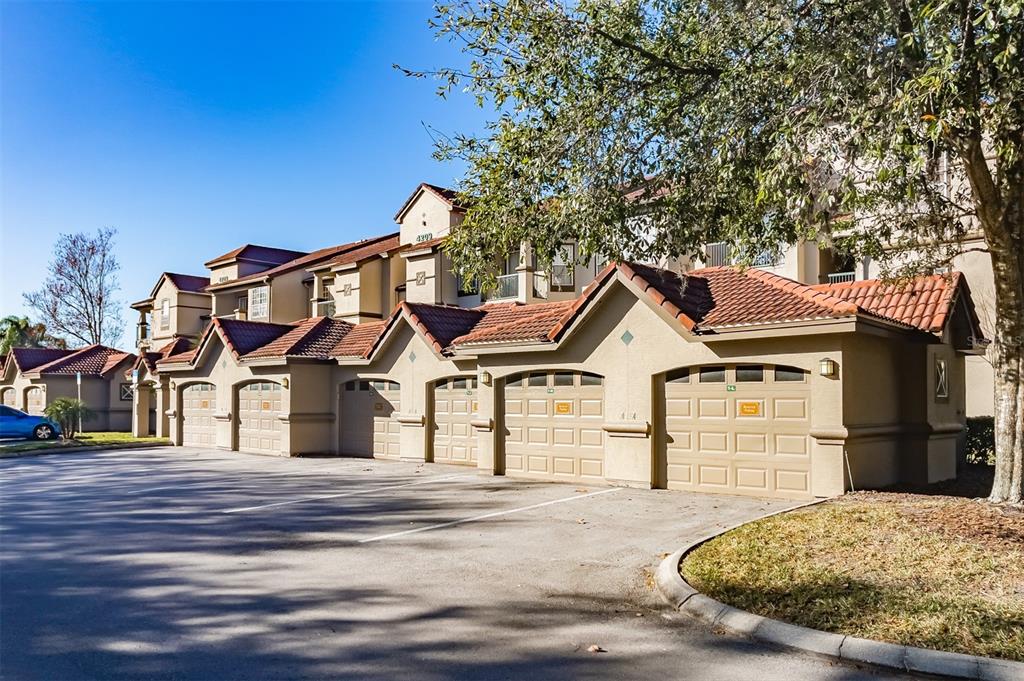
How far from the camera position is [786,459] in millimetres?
A: 14117

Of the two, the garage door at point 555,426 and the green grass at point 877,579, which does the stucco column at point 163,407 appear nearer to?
the garage door at point 555,426

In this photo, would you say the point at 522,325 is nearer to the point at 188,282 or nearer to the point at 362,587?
the point at 362,587

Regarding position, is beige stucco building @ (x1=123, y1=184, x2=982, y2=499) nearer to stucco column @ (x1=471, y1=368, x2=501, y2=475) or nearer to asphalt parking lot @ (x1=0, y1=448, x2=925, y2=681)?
stucco column @ (x1=471, y1=368, x2=501, y2=475)

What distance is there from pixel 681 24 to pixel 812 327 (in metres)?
5.52

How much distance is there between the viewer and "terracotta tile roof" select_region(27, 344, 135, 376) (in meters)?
43.1

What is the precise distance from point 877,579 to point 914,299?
1012 cm

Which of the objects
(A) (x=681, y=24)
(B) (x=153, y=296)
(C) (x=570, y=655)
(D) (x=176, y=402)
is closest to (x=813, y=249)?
(A) (x=681, y=24)

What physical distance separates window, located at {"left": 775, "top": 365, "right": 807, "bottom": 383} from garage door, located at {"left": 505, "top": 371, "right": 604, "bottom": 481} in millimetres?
3855

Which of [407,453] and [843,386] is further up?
[843,386]

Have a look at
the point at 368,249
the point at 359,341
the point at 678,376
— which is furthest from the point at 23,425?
the point at 678,376

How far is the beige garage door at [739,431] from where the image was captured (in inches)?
553

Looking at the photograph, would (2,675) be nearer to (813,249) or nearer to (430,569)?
(430,569)

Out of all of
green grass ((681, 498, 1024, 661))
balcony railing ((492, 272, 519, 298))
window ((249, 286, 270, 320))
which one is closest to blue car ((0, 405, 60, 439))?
window ((249, 286, 270, 320))

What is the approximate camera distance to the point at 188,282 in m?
47.9
